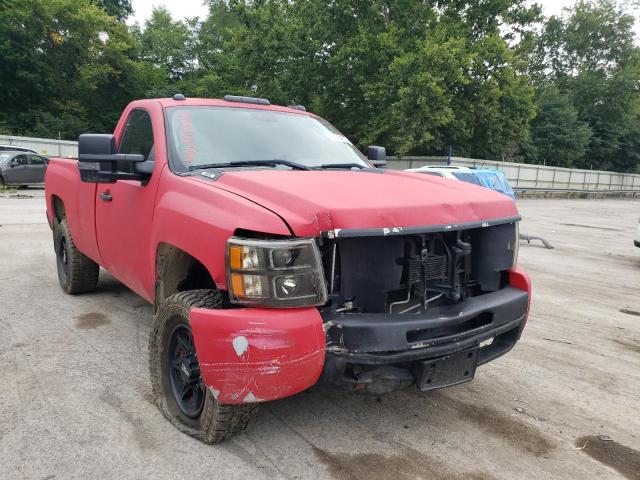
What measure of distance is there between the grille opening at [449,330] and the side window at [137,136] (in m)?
2.27

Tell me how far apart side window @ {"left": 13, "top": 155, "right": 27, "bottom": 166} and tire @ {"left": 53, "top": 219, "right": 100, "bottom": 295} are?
16.6 m

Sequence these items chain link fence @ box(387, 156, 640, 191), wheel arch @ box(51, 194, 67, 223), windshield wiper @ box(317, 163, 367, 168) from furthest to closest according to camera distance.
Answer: chain link fence @ box(387, 156, 640, 191)
wheel arch @ box(51, 194, 67, 223)
windshield wiper @ box(317, 163, 367, 168)

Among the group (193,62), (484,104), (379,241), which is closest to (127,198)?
(379,241)

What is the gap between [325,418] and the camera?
307cm

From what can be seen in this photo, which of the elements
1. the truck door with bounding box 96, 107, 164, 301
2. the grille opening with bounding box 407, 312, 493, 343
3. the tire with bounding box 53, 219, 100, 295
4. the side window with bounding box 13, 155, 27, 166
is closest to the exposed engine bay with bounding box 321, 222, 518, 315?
the grille opening with bounding box 407, 312, 493, 343

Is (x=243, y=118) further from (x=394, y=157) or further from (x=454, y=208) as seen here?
(x=394, y=157)

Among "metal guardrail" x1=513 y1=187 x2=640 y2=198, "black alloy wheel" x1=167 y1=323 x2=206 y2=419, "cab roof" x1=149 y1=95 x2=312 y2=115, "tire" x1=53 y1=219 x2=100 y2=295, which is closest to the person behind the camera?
"black alloy wheel" x1=167 y1=323 x2=206 y2=419

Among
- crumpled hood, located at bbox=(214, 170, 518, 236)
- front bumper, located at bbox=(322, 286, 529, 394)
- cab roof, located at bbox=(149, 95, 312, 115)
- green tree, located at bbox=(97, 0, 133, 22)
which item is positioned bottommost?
front bumper, located at bbox=(322, 286, 529, 394)

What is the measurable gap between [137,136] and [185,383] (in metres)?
2.07

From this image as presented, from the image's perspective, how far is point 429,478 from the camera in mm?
2523

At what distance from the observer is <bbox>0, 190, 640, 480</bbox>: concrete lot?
2.59 meters

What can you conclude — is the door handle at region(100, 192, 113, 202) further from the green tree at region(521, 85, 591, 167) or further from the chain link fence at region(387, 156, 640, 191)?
the green tree at region(521, 85, 591, 167)

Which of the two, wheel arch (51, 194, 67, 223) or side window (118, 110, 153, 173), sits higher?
side window (118, 110, 153, 173)

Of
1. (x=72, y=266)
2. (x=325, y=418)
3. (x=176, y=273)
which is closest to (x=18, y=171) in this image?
(x=72, y=266)
